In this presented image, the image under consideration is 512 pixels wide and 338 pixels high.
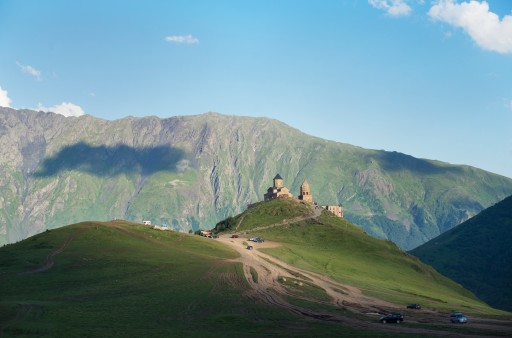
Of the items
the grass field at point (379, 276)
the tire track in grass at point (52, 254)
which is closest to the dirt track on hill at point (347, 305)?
the grass field at point (379, 276)

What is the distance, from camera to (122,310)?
3509 inches

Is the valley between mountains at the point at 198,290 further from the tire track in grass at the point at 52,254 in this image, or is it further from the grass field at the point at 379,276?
the grass field at the point at 379,276

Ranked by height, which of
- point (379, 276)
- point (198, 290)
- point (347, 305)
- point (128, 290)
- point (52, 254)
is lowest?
point (52, 254)

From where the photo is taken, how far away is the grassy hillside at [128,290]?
7594 cm

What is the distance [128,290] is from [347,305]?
140 feet

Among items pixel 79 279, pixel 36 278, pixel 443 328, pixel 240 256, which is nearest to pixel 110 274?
pixel 79 279

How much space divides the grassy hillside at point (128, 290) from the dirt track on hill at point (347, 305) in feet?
13.5

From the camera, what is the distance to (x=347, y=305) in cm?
10888

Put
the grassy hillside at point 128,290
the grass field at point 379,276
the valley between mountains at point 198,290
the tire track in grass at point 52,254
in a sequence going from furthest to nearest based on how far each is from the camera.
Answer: the grass field at point 379,276
the tire track in grass at point 52,254
the valley between mountains at point 198,290
the grassy hillside at point 128,290

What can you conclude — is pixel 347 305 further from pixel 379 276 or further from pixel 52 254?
pixel 52 254

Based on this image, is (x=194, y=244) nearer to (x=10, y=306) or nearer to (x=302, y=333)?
(x=10, y=306)

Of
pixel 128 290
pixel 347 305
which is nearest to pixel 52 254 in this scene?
pixel 128 290

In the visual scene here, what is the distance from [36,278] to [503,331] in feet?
294

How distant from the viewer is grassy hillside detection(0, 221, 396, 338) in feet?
249
